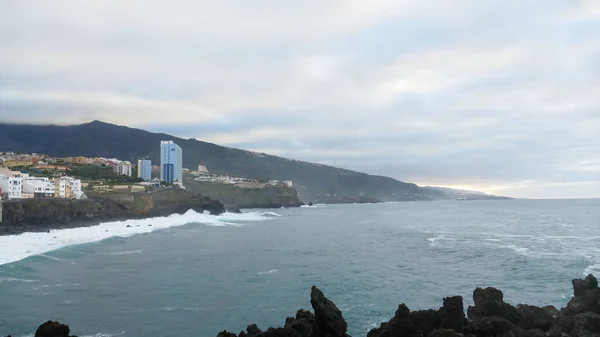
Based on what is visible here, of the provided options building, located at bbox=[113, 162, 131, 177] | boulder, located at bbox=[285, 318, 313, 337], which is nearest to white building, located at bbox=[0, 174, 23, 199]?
boulder, located at bbox=[285, 318, 313, 337]

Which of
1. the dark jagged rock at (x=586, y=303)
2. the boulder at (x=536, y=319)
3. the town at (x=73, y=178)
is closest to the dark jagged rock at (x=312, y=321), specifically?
the boulder at (x=536, y=319)

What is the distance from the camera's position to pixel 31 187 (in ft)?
247

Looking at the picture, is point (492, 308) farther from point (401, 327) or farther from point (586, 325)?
point (401, 327)

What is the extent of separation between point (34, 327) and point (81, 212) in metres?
59.1

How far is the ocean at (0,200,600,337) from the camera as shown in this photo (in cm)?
1869

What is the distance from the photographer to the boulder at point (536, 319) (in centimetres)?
1422

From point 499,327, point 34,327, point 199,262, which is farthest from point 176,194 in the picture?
point 499,327

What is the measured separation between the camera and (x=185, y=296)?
2234cm

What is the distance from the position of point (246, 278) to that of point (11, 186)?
187ft

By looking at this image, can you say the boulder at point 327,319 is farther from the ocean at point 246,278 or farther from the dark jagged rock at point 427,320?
the ocean at point 246,278

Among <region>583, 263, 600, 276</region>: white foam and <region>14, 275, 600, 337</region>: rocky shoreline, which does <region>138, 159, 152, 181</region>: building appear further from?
<region>14, 275, 600, 337</region>: rocky shoreline

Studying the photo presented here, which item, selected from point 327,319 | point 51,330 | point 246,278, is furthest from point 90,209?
point 327,319

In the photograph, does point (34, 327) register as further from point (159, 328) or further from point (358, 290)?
point (358, 290)

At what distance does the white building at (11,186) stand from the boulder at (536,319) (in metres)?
71.7
